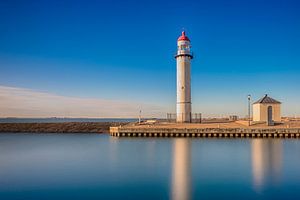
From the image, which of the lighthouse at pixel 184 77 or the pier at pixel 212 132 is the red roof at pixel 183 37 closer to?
the lighthouse at pixel 184 77

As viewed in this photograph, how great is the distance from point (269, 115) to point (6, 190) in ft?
116

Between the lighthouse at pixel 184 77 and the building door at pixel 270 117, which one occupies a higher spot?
the lighthouse at pixel 184 77

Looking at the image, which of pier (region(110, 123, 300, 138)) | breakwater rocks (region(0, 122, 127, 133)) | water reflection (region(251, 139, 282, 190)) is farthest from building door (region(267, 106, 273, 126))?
breakwater rocks (region(0, 122, 127, 133))

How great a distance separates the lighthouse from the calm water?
12577 mm

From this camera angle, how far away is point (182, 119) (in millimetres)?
46031

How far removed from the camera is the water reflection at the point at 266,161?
1833 centimetres

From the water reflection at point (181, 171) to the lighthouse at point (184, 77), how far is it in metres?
11.2

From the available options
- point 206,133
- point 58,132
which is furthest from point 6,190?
point 58,132

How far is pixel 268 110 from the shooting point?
42531 millimetres

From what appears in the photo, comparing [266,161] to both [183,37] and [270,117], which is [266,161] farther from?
[183,37]

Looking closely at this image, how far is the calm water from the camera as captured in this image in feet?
52.0

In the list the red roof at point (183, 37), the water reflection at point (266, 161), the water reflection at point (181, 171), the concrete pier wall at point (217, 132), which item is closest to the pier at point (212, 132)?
the concrete pier wall at point (217, 132)

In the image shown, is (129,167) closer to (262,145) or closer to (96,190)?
(96,190)

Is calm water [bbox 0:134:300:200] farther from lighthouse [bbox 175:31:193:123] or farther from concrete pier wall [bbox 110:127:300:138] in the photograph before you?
A: lighthouse [bbox 175:31:193:123]
